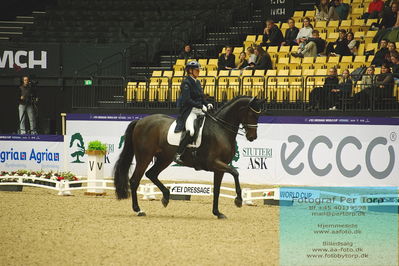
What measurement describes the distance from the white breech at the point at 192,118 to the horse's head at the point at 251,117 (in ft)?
2.82

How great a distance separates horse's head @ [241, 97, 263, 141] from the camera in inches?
569

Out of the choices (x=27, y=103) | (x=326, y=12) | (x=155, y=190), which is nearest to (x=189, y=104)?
(x=155, y=190)

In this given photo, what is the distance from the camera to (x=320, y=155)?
19281 mm

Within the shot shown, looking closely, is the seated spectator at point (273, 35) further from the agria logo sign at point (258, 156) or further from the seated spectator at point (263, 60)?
the agria logo sign at point (258, 156)

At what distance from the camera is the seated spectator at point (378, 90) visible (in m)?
19.0

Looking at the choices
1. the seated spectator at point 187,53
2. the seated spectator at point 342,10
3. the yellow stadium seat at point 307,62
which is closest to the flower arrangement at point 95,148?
the yellow stadium seat at point 307,62

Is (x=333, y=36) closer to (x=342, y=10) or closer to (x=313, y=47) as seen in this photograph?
(x=313, y=47)

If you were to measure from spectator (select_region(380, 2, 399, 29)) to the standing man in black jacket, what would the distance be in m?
11.4

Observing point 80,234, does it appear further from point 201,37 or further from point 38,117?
point 201,37

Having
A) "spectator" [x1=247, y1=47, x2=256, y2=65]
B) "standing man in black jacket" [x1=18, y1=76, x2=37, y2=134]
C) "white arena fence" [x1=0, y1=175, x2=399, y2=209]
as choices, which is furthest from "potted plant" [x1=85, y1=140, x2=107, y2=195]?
"standing man in black jacket" [x1=18, y1=76, x2=37, y2=134]

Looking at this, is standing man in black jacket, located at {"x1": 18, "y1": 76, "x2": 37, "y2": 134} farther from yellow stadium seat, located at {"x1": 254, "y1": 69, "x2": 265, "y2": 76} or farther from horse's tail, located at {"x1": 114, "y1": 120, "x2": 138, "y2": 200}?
horse's tail, located at {"x1": 114, "y1": 120, "x2": 138, "y2": 200}

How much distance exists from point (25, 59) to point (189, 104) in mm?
14385

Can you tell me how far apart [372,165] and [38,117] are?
12.4 m

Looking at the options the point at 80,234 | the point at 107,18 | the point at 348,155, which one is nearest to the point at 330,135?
the point at 348,155
